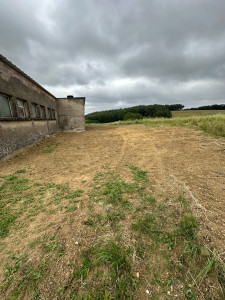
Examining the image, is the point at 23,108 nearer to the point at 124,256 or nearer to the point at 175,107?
the point at 124,256

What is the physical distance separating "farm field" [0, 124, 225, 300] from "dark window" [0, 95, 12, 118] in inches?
155

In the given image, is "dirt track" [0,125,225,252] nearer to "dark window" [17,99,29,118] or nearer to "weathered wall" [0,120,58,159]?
"weathered wall" [0,120,58,159]

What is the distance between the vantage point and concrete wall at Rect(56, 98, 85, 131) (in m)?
15.3

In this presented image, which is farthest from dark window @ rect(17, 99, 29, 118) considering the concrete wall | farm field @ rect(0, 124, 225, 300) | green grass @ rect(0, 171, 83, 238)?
the concrete wall

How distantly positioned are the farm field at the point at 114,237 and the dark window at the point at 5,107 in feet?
12.9

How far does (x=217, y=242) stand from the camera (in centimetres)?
180

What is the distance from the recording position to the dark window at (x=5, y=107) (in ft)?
19.3

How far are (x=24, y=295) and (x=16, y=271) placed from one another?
33 cm

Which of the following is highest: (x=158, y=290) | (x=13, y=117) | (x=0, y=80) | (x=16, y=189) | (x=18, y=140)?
(x=0, y=80)

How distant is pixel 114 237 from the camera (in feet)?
6.45

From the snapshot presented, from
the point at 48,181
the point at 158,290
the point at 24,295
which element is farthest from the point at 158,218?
the point at 48,181

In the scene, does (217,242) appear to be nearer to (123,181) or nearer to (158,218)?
(158,218)

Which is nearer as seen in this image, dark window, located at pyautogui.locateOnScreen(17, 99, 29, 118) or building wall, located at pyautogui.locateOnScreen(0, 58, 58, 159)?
building wall, located at pyautogui.locateOnScreen(0, 58, 58, 159)

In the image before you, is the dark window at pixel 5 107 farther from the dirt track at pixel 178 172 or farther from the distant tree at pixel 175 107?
the distant tree at pixel 175 107
